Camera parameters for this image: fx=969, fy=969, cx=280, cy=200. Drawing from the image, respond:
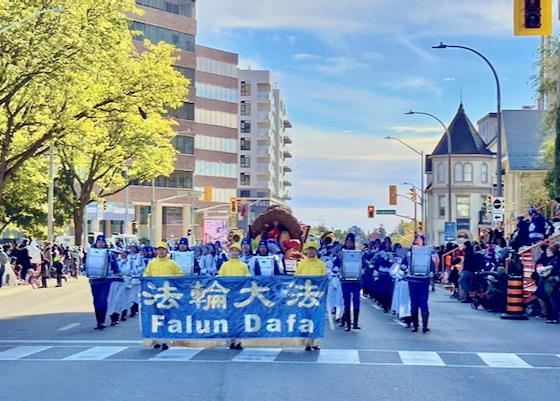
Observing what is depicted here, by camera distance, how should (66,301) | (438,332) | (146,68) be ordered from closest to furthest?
(438,332), (66,301), (146,68)

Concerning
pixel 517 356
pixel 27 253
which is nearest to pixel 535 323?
pixel 517 356

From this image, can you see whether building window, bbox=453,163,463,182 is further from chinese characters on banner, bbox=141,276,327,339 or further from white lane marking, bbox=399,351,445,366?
white lane marking, bbox=399,351,445,366

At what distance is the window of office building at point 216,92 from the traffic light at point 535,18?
82840 mm

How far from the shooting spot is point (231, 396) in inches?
417

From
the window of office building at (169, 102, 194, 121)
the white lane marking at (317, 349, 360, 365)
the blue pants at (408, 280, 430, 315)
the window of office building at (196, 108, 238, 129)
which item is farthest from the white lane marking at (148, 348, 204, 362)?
the window of office building at (196, 108, 238, 129)

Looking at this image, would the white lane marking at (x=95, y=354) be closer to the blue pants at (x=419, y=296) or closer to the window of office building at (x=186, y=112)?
the blue pants at (x=419, y=296)

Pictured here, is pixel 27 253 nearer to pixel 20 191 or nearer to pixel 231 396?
pixel 20 191

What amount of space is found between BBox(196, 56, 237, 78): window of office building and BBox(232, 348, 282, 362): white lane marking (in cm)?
8501

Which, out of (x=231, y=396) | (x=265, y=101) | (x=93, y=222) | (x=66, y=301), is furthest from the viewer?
(x=265, y=101)

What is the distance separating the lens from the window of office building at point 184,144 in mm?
90550

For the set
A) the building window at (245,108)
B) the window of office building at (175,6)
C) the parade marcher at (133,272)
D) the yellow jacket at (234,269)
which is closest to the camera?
the yellow jacket at (234,269)

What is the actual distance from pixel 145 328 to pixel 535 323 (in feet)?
34.5

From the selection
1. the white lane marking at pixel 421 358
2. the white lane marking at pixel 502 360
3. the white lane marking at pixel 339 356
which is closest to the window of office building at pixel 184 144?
the white lane marking at pixel 339 356

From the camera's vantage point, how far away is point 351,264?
1841 cm
